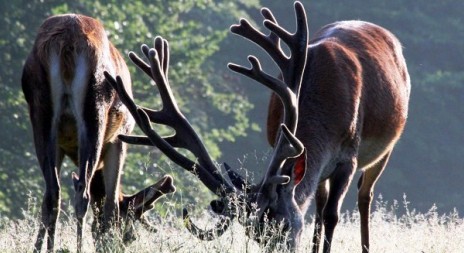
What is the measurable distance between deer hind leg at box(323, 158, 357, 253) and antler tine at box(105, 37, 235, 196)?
1.13 meters

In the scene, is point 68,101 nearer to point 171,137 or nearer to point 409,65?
point 171,137

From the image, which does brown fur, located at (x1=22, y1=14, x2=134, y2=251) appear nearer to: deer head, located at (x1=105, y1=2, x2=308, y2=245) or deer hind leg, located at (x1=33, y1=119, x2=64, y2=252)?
deer hind leg, located at (x1=33, y1=119, x2=64, y2=252)

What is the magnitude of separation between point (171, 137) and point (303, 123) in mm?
960

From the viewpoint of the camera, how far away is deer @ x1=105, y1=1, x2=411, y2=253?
8.27 metres

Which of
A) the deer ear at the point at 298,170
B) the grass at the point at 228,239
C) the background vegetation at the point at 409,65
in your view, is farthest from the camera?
the background vegetation at the point at 409,65

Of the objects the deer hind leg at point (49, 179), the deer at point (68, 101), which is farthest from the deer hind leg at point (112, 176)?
the deer hind leg at point (49, 179)

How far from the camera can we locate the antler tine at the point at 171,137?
8430mm

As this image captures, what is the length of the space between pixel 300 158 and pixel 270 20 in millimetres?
1205

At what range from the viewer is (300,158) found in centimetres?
838

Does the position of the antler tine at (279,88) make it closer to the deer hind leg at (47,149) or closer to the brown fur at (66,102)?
the brown fur at (66,102)

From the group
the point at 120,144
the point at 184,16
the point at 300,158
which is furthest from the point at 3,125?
the point at 300,158

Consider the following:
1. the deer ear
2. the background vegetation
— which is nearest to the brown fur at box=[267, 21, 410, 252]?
the deer ear

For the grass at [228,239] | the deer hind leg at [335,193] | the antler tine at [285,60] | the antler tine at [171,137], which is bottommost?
the grass at [228,239]

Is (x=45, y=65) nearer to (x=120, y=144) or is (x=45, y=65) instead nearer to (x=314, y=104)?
(x=120, y=144)
